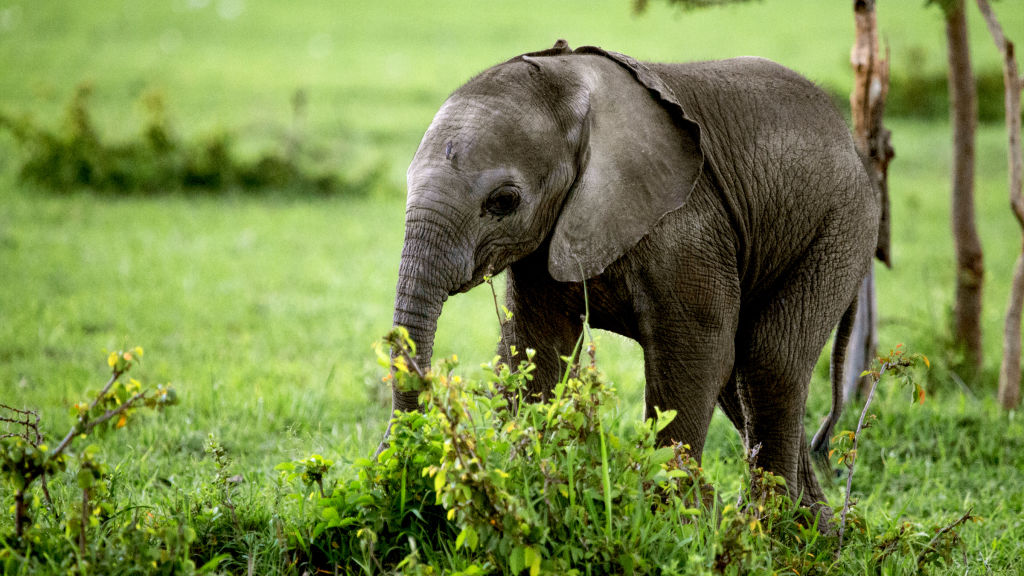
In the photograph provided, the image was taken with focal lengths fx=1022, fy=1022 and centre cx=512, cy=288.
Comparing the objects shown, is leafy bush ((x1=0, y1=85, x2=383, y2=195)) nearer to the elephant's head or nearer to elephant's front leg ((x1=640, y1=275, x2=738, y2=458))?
the elephant's head

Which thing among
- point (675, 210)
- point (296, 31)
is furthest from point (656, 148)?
point (296, 31)

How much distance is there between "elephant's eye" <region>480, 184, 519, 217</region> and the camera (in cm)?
349

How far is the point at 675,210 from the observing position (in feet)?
12.2

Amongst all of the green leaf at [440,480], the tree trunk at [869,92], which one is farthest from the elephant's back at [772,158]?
the green leaf at [440,480]

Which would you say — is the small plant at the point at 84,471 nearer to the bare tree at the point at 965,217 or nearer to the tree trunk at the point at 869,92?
the tree trunk at the point at 869,92

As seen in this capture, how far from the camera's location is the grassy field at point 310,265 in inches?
212

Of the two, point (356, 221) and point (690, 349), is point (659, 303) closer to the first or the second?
point (690, 349)

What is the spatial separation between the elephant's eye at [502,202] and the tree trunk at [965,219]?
13.9ft

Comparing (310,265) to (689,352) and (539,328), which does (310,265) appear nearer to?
(539,328)

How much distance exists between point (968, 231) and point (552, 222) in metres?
4.07

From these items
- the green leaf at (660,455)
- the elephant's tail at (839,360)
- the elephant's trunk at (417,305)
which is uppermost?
the elephant's trunk at (417,305)

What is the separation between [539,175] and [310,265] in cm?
743

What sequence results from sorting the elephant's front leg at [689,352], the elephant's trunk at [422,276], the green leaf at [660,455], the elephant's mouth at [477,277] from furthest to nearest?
the elephant's front leg at [689,352], the elephant's mouth at [477,277], the elephant's trunk at [422,276], the green leaf at [660,455]

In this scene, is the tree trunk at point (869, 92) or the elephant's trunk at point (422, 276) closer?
the elephant's trunk at point (422, 276)
